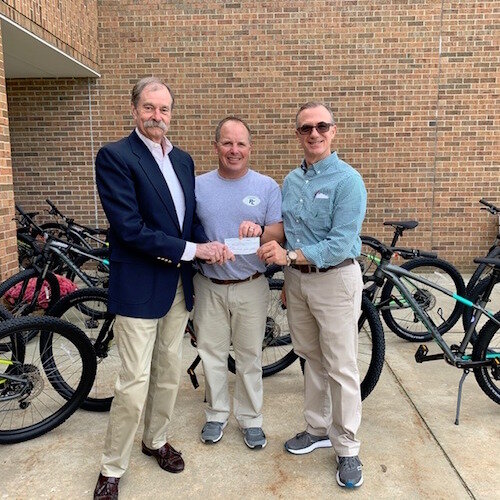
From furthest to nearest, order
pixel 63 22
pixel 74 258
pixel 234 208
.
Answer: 1. pixel 63 22
2. pixel 74 258
3. pixel 234 208

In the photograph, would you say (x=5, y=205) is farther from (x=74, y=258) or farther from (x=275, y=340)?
(x=275, y=340)

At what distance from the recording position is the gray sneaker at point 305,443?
8.29ft

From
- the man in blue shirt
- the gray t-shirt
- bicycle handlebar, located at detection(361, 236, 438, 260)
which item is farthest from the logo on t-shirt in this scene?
bicycle handlebar, located at detection(361, 236, 438, 260)

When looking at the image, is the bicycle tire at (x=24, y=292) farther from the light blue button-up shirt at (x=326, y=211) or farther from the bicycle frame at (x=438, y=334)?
the bicycle frame at (x=438, y=334)

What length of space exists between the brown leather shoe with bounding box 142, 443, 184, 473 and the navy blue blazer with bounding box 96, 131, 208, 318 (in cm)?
82

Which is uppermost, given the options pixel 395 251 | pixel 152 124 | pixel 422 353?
pixel 152 124

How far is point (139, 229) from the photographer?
2.01m

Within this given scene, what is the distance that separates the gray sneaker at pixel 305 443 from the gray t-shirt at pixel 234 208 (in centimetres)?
97

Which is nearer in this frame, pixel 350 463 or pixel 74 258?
pixel 350 463

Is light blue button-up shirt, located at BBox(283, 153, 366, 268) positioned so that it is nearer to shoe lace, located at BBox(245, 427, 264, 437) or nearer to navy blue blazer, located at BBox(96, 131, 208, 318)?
navy blue blazer, located at BBox(96, 131, 208, 318)

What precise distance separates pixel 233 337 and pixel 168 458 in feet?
2.37

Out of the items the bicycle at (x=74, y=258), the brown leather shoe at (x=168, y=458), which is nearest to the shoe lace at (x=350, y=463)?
the brown leather shoe at (x=168, y=458)

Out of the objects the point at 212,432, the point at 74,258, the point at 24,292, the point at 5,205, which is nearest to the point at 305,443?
the point at 212,432

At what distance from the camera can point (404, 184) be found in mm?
6613
